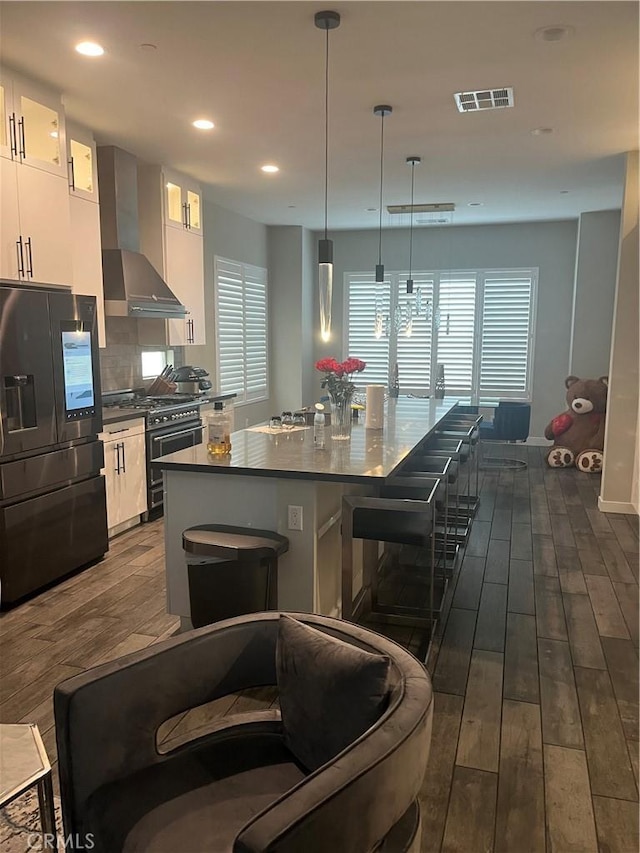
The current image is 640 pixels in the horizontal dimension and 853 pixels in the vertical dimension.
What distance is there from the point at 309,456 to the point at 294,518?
40 centimetres

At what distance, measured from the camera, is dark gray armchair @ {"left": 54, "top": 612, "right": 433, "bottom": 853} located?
119 cm

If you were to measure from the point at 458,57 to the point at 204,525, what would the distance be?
8.69 feet

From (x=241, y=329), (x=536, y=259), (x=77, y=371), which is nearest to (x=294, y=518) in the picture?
(x=77, y=371)

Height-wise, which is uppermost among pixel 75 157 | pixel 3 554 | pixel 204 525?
pixel 75 157

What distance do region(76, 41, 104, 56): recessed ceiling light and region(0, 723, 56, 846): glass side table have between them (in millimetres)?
2986

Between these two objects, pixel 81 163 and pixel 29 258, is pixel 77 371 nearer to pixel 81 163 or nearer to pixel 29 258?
pixel 29 258

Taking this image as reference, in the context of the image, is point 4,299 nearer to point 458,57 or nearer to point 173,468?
point 173,468

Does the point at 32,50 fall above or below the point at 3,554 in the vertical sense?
above

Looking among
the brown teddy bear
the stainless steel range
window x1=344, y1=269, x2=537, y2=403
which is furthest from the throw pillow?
window x1=344, y1=269, x2=537, y2=403

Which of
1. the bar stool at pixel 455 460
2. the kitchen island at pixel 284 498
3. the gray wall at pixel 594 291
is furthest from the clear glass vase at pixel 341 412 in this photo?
the gray wall at pixel 594 291

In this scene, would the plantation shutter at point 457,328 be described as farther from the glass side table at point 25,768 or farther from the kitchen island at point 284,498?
the glass side table at point 25,768

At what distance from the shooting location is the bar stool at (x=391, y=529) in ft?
9.77

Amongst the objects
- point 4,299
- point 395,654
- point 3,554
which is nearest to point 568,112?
point 4,299

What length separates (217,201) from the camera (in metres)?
6.89
